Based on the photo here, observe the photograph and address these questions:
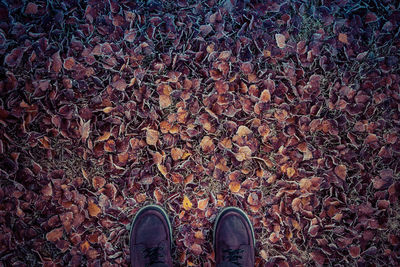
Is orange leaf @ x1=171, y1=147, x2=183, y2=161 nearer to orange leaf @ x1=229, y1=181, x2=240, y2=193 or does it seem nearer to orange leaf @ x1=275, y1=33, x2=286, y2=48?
orange leaf @ x1=229, y1=181, x2=240, y2=193

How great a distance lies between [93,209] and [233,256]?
2.67 ft

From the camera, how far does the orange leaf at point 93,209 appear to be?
1.39 meters

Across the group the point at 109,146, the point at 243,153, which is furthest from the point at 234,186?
the point at 109,146

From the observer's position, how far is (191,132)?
4.64ft

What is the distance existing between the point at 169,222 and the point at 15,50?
1.29 metres

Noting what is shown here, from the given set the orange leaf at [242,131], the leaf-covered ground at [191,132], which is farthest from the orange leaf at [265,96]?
the orange leaf at [242,131]

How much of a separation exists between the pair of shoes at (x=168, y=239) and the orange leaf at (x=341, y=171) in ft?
1.90

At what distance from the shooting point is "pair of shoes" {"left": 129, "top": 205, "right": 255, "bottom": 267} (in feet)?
4.54

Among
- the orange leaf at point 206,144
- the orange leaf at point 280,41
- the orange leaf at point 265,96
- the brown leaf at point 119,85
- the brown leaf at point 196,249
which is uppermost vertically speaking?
the orange leaf at point 280,41

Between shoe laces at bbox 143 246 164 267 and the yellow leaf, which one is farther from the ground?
the yellow leaf

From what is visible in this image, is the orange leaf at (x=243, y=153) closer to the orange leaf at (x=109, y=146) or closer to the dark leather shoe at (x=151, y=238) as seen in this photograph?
the dark leather shoe at (x=151, y=238)

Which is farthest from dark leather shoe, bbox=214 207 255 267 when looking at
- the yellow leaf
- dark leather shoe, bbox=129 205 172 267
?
dark leather shoe, bbox=129 205 172 267

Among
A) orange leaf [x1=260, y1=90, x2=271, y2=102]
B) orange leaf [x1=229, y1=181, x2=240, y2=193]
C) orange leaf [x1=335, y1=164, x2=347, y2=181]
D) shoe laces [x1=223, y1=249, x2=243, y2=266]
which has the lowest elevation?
shoe laces [x1=223, y1=249, x2=243, y2=266]

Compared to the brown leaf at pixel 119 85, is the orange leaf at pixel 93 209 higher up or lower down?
lower down
